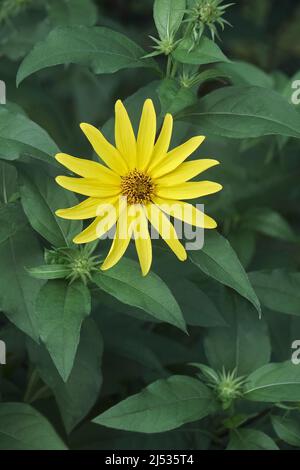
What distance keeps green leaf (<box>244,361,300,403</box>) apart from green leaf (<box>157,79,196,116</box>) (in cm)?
46

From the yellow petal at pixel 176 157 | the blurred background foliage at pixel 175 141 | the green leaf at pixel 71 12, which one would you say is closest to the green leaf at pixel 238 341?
the blurred background foliage at pixel 175 141

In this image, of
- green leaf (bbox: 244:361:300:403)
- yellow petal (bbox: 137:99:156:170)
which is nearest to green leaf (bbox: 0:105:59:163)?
yellow petal (bbox: 137:99:156:170)

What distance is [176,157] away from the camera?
4.24 feet

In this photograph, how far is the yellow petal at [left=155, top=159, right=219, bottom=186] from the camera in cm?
128

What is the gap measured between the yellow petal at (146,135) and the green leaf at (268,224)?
0.80m

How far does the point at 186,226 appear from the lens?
134 centimetres

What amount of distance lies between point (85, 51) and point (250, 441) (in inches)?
28.2

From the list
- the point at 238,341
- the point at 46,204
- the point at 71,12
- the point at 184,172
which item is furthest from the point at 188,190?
the point at 71,12

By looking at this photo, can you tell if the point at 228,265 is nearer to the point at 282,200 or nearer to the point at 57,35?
the point at 57,35

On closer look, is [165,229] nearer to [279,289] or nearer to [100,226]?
[100,226]

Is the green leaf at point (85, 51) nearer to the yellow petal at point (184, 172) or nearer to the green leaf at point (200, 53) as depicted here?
the green leaf at point (200, 53)

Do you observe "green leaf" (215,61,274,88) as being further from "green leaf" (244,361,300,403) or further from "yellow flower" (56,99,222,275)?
"green leaf" (244,361,300,403)
